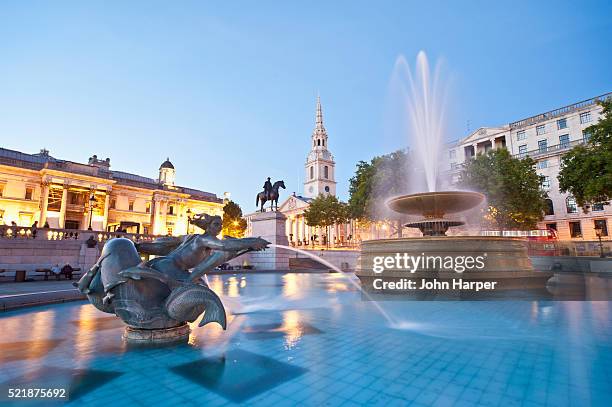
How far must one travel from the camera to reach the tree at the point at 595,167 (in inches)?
696

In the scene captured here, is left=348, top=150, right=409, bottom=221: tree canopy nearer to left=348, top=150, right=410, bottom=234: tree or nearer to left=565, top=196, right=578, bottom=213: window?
left=348, top=150, right=410, bottom=234: tree

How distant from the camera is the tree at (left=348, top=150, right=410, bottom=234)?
32375 mm

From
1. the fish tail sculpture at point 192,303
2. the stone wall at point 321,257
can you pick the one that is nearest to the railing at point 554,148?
the stone wall at point 321,257

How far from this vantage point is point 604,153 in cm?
1756

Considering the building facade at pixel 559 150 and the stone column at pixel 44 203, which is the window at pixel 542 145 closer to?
the building facade at pixel 559 150

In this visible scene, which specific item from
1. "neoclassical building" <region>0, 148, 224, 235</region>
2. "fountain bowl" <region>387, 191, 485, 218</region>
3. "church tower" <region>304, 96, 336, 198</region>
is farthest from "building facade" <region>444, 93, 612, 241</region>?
"church tower" <region>304, 96, 336, 198</region>

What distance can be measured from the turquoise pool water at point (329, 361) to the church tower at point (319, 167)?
92.6m

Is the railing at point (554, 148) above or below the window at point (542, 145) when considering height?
below

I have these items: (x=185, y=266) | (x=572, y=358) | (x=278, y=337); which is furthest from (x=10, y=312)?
(x=572, y=358)

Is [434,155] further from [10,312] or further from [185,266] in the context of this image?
[10,312]

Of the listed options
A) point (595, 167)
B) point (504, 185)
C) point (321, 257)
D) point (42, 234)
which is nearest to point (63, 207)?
point (42, 234)

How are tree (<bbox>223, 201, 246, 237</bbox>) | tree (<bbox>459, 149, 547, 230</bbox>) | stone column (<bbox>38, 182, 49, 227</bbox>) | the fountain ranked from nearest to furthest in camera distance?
the fountain, tree (<bbox>459, 149, 547, 230</bbox>), stone column (<bbox>38, 182, 49, 227</bbox>), tree (<bbox>223, 201, 246, 237</bbox>)

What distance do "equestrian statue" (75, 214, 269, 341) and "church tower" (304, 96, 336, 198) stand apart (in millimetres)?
93484

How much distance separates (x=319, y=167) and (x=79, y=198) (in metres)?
65.3
